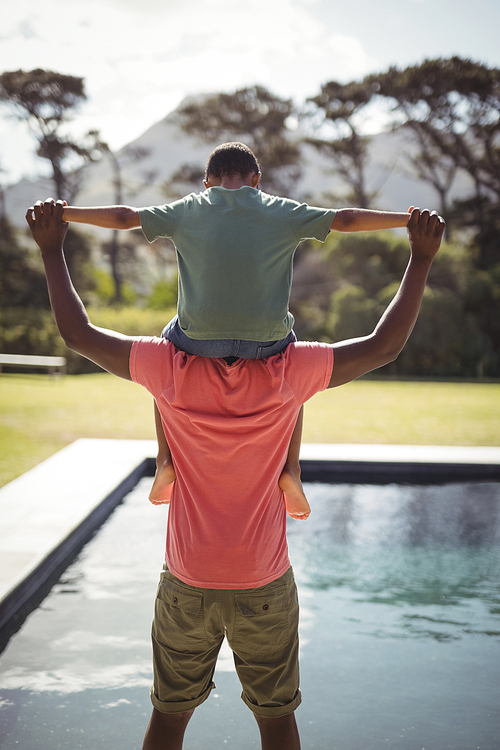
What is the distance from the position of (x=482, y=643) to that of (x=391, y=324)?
8.25 ft

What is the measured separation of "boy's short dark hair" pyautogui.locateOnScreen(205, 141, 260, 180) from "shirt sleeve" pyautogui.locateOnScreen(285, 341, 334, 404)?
0.35 meters

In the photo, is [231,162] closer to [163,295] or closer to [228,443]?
[228,443]

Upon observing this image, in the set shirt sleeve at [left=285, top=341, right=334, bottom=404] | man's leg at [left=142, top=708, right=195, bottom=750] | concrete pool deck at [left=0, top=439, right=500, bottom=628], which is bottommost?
concrete pool deck at [left=0, top=439, right=500, bottom=628]

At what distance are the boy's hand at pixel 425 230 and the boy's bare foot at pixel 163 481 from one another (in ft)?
2.05

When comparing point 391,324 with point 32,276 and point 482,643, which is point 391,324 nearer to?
point 482,643

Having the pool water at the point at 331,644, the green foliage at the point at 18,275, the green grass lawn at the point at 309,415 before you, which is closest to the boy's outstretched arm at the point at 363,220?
the pool water at the point at 331,644

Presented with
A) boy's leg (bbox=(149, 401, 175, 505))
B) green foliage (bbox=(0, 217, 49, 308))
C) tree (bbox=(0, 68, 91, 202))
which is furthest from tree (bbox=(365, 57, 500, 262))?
boy's leg (bbox=(149, 401, 175, 505))

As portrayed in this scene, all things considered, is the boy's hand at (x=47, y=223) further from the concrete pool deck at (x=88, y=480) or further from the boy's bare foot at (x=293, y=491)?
the concrete pool deck at (x=88, y=480)

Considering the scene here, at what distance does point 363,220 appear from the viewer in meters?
1.07

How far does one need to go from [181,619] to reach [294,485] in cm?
33

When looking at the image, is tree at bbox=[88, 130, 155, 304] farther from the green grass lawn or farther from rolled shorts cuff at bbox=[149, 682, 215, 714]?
rolled shorts cuff at bbox=[149, 682, 215, 714]

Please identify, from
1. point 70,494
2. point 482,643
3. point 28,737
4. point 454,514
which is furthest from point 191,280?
point 454,514

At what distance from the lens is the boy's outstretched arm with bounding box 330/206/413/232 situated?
3.48 feet

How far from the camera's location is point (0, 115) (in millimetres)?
20047
